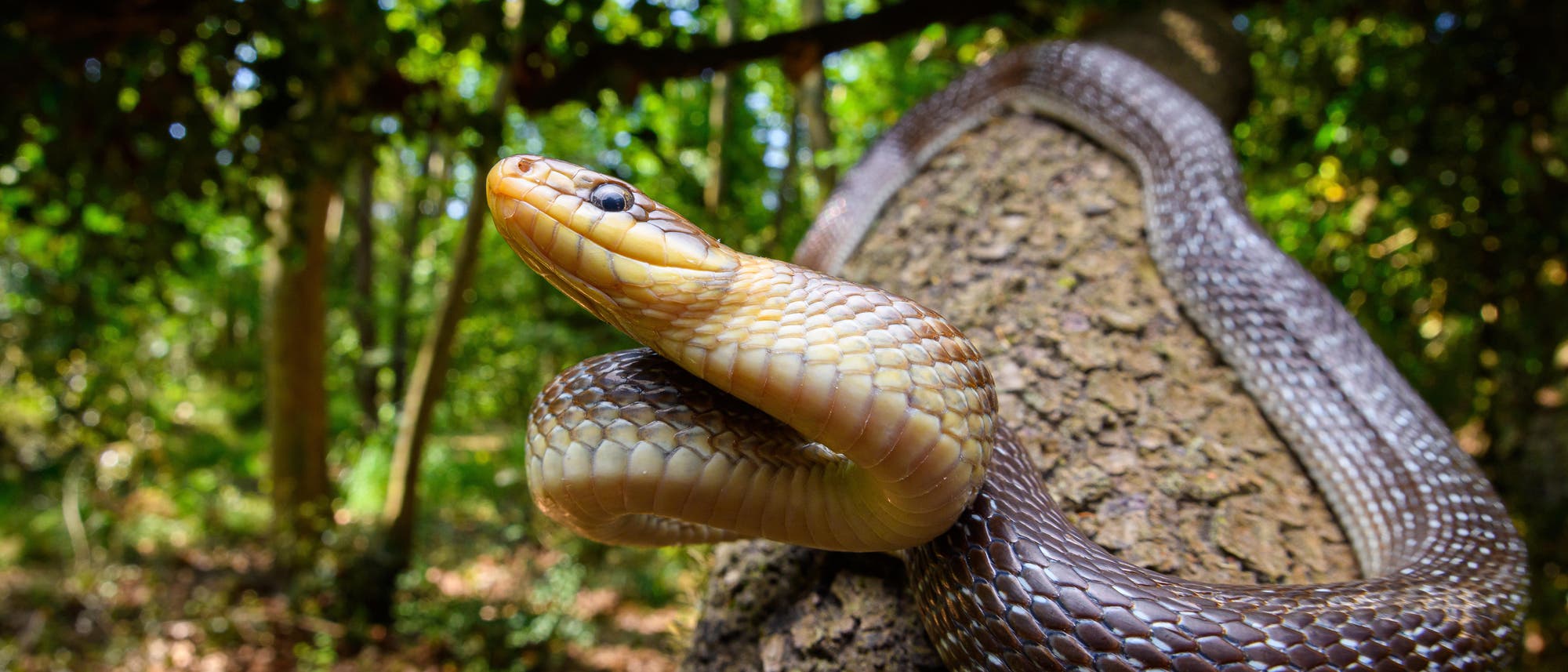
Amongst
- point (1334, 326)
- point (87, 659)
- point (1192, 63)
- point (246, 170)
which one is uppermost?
point (1192, 63)

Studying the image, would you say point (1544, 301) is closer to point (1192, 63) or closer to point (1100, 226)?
point (1192, 63)

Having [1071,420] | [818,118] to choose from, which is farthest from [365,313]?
[1071,420]

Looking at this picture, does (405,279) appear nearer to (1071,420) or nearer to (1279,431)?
(1071,420)

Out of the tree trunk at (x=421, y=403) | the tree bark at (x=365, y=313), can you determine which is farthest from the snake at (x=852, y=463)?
the tree bark at (x=365, y=313)

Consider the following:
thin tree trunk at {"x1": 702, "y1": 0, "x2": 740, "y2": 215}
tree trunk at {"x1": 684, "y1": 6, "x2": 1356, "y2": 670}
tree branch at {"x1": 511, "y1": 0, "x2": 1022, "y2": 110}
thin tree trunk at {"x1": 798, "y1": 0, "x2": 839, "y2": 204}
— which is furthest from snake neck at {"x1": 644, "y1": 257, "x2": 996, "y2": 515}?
thin tree trunk at {"x1": 702, "y1": 0, "x2": 740, "y2": 215}

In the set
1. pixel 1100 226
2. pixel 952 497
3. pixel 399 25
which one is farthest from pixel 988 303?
pixel 399 25

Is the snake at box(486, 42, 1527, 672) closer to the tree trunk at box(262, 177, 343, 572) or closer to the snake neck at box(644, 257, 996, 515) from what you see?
the snake neck at box(644, 257, 996, 515)
